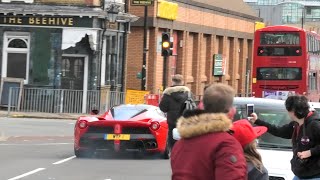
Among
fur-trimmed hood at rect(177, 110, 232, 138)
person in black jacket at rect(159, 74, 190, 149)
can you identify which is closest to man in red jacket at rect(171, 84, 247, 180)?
fur-trimmed hood at rect(177, 110, 232, 138)

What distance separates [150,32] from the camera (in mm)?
38406

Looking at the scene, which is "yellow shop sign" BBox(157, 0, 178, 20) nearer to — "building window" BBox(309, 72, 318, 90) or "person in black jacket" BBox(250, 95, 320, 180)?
"building window" BBox(309, 72, 318, 90)

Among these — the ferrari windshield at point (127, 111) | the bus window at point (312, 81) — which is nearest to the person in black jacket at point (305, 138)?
the ferrari windshield at point (127, 111)

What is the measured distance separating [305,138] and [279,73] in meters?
25.0

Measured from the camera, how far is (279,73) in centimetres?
3112

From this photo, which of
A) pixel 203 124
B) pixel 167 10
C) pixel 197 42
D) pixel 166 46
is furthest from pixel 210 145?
pixel 197 42

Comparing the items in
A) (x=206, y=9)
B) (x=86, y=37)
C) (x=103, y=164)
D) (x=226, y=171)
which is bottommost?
(x=103, y=164)

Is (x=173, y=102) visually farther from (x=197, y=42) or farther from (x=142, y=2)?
(x=197, y=42)

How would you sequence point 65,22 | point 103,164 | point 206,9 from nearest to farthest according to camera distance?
1. point 103,164
2. point 65,22
3. point 206,9

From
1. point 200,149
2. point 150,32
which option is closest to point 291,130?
point 200,149

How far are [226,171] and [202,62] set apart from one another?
44.0m

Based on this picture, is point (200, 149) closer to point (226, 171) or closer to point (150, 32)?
point (226, 171)

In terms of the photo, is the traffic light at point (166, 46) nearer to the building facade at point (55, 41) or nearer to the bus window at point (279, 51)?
the building facade at point (55, 41)

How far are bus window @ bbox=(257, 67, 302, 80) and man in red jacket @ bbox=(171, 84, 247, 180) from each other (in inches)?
1070
